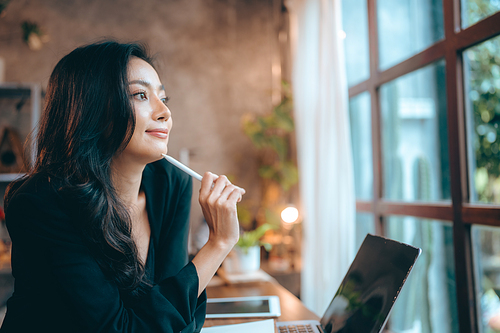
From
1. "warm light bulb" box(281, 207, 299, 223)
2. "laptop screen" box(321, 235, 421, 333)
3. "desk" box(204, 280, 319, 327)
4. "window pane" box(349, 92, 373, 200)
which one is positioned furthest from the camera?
"warm light bulb" box(281, 207, 299, 223)

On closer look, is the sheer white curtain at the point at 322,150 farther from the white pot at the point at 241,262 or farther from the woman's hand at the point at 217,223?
the woman's hand at the point at 217,223

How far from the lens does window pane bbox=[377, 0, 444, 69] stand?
1.55m

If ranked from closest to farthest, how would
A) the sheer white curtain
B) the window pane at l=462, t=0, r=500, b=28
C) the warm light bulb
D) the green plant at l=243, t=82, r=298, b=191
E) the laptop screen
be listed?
the laptop screen < the window pane at l=462, t=0, r=500, b=28 < the sheer white curtain < the warm light bulb < the green plant at l=243, t=82, r=298, b=191

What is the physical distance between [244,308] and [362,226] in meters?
1.24

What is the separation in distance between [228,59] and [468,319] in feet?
8.17

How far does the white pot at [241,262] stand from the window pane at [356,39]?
121cm

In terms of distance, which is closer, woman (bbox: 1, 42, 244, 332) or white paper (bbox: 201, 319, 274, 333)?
woman (bbox: 1, 42, 244, 332)

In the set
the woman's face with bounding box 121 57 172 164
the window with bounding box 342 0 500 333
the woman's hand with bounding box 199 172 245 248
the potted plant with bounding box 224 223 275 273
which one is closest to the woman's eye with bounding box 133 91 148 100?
the woman's face with bounding box 121 57 172 164

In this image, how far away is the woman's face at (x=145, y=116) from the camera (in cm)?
95

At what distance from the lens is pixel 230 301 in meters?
1.24

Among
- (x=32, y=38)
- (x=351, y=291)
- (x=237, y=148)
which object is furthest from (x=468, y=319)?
(x=32, y=38)

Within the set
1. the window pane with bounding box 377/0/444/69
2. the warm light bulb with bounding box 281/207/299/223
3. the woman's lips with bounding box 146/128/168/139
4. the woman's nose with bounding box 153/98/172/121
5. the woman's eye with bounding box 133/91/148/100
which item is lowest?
the warm light bulb with bounding box 281/207/299/223

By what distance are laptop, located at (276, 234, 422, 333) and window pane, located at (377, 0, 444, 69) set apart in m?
1.09

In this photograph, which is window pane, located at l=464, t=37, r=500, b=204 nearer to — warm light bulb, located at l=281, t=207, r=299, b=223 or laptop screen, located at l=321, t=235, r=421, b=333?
laptop screen, located at l=321, t=235, r=421, b=333
